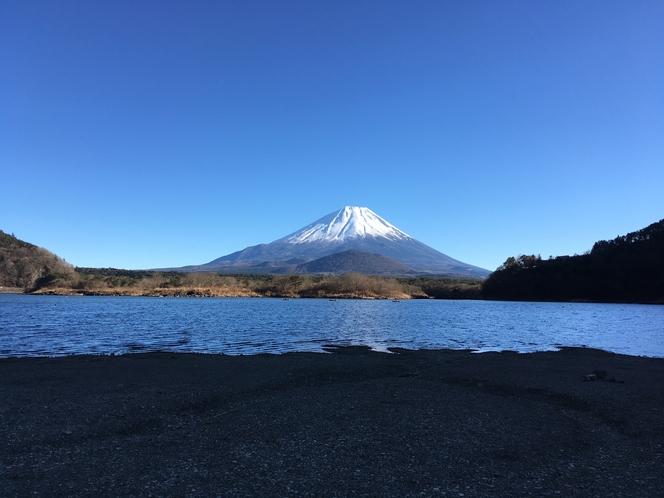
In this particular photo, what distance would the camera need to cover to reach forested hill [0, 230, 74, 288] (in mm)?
116250

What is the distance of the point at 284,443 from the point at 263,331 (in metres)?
22.1

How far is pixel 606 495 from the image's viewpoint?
506cm

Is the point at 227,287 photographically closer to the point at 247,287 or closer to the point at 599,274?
the point at 247,287

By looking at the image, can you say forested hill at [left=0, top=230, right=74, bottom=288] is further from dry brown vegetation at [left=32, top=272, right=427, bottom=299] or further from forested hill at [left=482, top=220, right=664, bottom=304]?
forested hill at [left=482, top=220, right=664, bottom=304]

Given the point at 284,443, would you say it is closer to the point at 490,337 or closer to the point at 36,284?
the point at 490,337

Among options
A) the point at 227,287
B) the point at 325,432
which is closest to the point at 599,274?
the point at 227,287

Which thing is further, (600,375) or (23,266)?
(23,266)

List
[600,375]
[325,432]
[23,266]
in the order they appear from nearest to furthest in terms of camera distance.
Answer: [325,432]
[600,375]
[23,266]

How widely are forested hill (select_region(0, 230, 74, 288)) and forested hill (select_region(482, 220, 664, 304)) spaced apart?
111713 mm

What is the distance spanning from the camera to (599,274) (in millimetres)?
90250

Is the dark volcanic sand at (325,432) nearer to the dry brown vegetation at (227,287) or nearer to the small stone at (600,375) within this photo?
the small stone at (600,375)

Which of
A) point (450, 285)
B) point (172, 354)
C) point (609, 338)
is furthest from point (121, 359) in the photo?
point (450, 285)

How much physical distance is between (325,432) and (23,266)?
13645 cm

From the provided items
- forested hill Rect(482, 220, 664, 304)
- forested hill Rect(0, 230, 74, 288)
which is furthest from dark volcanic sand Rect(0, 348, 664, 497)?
forested hill Rect(0, 230, 74, 288)
